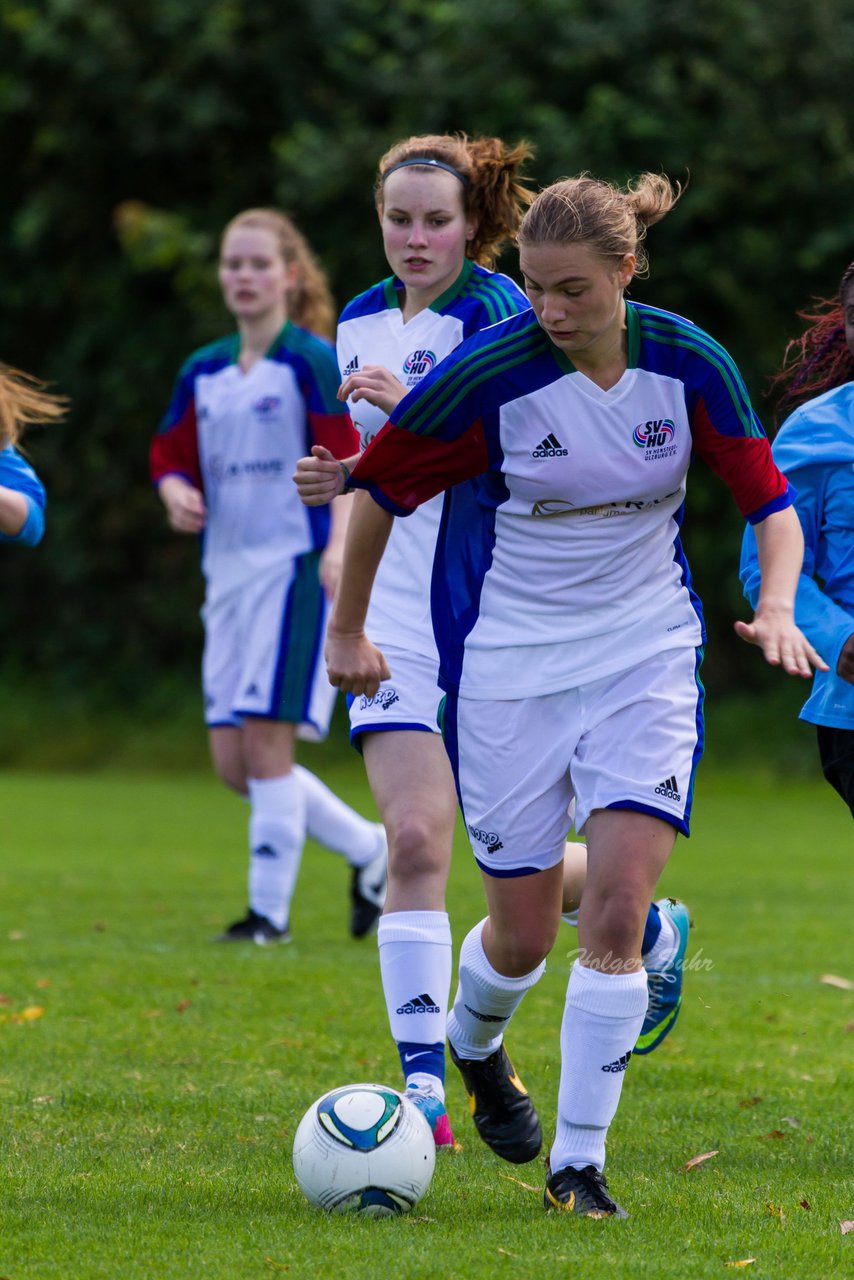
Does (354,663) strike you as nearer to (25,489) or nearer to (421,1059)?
(421,1059)

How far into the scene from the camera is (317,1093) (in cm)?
507

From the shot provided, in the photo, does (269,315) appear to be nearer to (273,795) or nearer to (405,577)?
(273,795)

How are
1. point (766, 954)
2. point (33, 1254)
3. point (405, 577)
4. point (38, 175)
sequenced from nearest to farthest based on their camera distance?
point (33, 1254) → point (405, 577) → point (766, 954) → point (38, 175)

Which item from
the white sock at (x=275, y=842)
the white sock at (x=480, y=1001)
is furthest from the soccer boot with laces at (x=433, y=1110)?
the white sock at (x=275, y=842)

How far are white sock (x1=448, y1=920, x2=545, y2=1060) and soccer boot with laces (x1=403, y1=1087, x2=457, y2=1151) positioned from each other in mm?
159

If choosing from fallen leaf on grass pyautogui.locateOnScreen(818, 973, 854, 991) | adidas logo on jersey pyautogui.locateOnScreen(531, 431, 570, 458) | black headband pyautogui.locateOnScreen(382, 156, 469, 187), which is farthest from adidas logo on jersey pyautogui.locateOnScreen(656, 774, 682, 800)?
fallen leaf on grass pyautogui.locateOnScreen(818, 973, 854, 991)

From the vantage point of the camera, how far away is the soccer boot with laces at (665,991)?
487 centimetres

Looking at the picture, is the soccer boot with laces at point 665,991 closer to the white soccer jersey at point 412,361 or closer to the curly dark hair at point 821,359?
the white soccer jersey at point 412,361

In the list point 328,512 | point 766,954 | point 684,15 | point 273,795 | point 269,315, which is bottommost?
point 766,954

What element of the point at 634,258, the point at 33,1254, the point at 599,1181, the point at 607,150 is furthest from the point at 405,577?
the point at 607,150

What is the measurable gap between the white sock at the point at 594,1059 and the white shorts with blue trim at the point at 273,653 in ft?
13.0

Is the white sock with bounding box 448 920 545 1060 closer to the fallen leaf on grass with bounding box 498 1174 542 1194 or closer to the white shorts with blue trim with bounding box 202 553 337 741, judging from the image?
the fallen leaf on grass with bounding box 498 1174 542 1194

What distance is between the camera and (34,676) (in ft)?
67.3

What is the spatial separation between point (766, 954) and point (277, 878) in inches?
81.7
